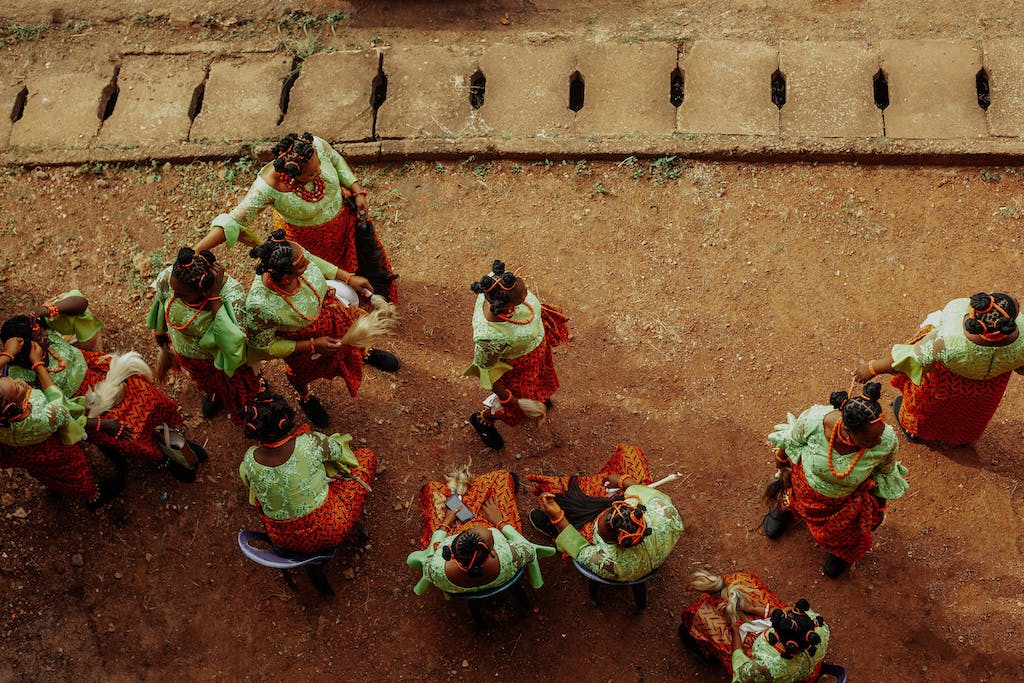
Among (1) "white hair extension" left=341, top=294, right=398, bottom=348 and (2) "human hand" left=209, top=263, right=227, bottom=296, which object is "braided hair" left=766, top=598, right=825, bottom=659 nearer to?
(1) "white hair extension" left=341, top=294, right=398, bottom=348

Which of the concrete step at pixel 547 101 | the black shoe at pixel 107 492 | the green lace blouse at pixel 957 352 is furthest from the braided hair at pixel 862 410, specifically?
the black shoe at pixel 107 492

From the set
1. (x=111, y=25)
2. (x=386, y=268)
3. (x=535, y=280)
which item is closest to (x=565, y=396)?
(x=535, y=280)

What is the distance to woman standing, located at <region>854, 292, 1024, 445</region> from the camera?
16.4 feet

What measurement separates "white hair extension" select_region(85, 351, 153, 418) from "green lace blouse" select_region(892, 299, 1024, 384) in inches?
190

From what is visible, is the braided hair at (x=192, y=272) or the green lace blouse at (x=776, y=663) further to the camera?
the braided hair at (x=192, y=272)

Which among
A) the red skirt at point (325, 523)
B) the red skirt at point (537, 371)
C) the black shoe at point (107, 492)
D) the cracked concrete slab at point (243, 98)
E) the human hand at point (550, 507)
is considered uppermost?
the cracked concrete slab at point (243, 98)

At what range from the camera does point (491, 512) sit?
534 cm

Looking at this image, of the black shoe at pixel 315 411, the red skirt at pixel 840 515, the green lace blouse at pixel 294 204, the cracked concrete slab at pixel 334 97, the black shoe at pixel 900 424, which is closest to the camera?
the red skirt at pixel 840 515

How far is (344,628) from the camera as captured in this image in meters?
5.81

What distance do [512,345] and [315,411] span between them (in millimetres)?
1900

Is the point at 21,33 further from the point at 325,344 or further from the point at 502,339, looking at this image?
the point at 502,339

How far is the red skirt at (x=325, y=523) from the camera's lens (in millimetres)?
5227

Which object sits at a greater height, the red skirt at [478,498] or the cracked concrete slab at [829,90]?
the cracked concrete slab at [829,90]

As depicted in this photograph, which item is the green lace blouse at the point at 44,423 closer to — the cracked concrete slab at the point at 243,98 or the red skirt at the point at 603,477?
the red skirt at the point at 603,477
